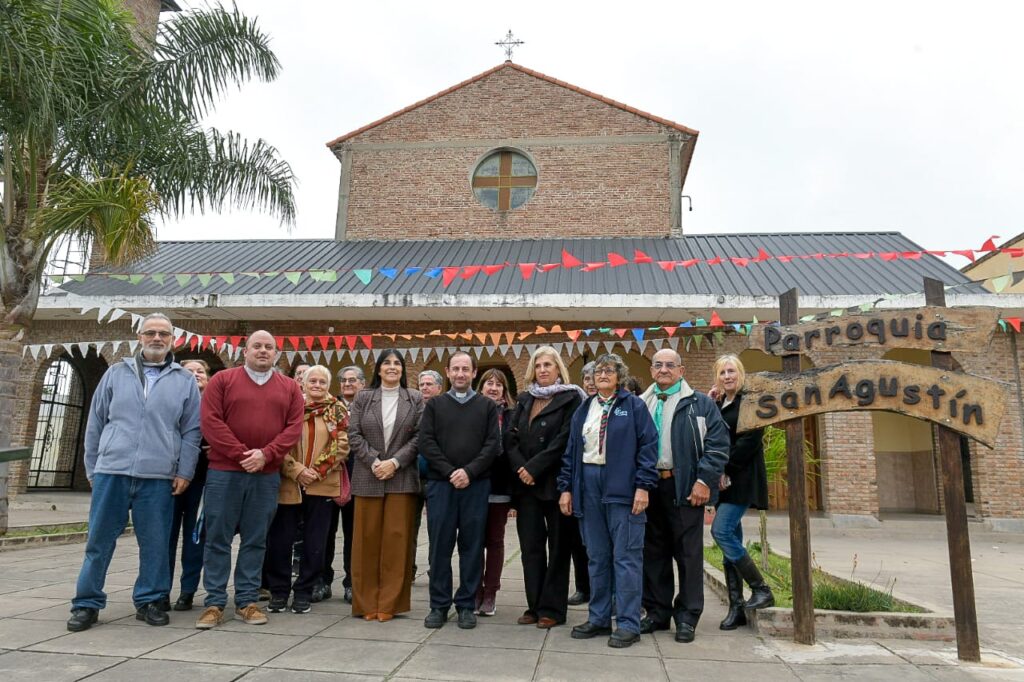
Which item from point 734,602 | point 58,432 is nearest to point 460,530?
point 734,602

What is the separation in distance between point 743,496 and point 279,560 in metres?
3.31

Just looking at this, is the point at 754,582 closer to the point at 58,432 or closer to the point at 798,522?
the point at 798,522

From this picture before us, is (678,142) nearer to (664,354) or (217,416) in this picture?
(664,354)

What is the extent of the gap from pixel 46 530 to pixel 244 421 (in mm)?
6237

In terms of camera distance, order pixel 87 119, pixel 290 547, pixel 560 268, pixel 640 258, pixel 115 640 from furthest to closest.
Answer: pixel 560 268 → pixel 640 258 → pixel 87 119 → pixel 290 547 → pixel 115 640

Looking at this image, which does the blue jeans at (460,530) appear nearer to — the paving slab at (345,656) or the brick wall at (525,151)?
the paving slab at (345,656)

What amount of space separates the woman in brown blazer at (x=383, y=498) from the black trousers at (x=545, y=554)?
2.65ft

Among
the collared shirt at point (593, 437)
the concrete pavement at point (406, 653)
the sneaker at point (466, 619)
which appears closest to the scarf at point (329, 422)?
the concrete pavement at point (406, 653)

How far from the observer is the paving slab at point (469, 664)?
3.27 m

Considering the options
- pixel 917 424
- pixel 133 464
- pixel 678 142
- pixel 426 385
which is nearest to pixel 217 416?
pixel 133 464

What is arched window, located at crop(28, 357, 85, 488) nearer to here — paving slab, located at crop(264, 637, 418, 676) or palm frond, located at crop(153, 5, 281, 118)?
palm frond, located at crop(153, 5, 281, 118)

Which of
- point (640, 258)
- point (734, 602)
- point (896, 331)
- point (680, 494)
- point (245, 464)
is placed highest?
point (640, 258)

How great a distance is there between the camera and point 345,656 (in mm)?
3537

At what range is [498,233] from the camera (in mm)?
14734
